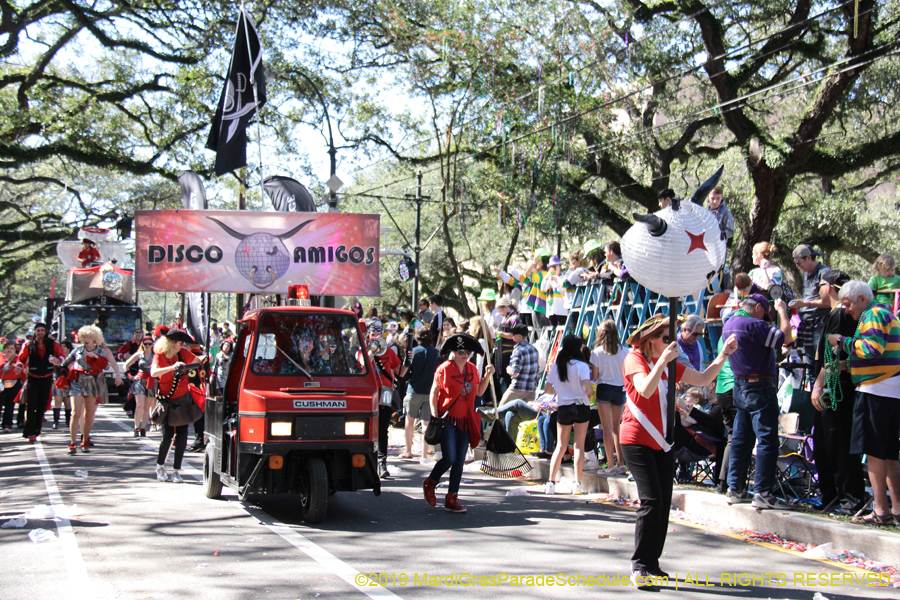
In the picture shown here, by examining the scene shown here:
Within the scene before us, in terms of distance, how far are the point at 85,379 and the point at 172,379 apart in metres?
3.38

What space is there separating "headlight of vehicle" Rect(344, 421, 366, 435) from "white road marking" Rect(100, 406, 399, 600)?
3.49ft

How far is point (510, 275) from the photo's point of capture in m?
16.9

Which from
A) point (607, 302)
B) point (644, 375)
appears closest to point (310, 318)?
point (644, 375)

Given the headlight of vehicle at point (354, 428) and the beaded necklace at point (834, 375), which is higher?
the beaded necklace at point (834, 375)

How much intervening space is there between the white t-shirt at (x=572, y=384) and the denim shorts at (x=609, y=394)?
0.41 m

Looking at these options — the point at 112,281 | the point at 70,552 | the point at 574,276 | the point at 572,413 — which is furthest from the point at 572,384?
the point at 112,281

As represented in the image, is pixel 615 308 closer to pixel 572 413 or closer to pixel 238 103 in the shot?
pixel 572 413

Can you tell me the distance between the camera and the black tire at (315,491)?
8.02m

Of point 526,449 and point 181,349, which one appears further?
point 526,449

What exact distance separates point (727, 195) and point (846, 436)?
2090 centimetres

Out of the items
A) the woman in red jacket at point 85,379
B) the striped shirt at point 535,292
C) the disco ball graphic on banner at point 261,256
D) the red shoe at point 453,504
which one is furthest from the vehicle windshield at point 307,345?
the striped shirt at point 535,292

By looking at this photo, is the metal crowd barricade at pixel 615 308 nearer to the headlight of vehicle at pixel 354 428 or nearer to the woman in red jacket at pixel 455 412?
the woman in red jacket at pixel 455 412

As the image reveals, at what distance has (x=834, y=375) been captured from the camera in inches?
304

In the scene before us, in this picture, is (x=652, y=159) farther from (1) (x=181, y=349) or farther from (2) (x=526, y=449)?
(1) (x=181, y=349)
